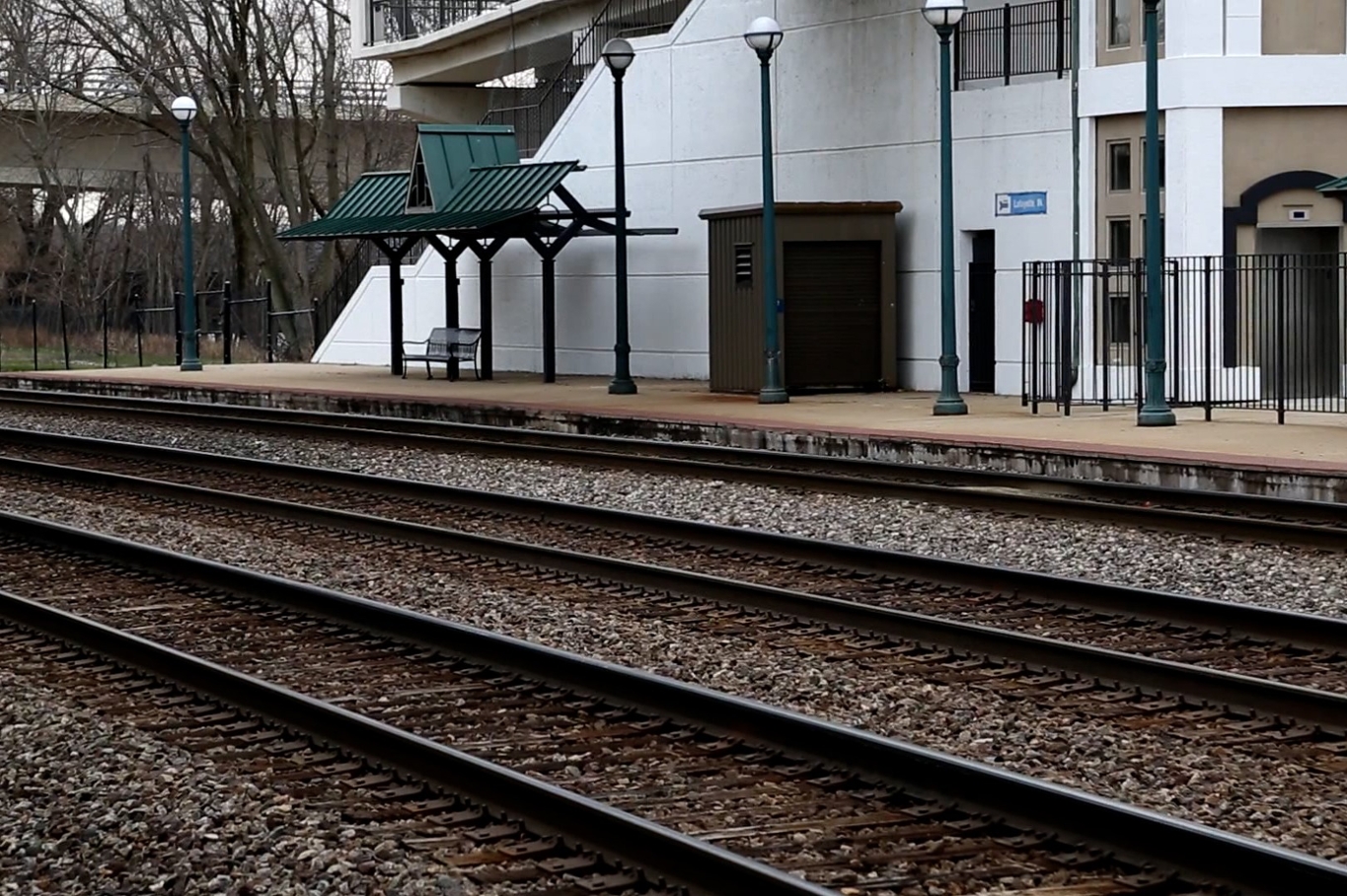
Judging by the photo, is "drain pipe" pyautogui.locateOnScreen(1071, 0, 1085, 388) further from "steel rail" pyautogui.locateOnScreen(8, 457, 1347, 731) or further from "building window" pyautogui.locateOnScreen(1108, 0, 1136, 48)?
"steel rail" pyautogui.locateOnScreen(8, 457, 1347, 731)

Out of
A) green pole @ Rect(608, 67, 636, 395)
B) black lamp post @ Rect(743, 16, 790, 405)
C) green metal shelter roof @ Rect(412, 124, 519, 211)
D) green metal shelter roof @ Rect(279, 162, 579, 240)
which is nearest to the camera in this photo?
black lamp post @ Rect(743, 16, 790, 405)

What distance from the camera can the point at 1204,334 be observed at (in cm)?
2375

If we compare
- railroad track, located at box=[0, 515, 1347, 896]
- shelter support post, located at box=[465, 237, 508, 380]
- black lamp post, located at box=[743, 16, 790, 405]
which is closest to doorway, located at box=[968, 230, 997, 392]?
black lamp post, located at box=[743, 16, 790, 405]

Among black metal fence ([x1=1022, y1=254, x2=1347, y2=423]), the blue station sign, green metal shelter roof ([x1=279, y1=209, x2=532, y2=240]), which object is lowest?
black metal fence ([x1=1022, y1=254, x2=1347, y2=423])

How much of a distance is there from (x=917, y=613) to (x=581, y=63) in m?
28.1

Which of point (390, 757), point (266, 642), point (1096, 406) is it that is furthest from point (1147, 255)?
point (390, 757)

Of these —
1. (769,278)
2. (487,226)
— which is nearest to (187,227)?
(487,226)

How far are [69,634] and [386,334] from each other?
28462 millimetres

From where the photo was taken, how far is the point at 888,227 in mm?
27219

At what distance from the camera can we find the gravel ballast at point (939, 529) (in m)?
12.0

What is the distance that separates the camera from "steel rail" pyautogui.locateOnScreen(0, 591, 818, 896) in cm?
594

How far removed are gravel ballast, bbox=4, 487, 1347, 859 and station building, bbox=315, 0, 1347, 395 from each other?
38.4 feet

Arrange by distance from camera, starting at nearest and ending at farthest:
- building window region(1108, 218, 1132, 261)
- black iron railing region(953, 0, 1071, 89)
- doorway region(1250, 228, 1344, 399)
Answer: doorway region(1250, 228, 1344, 399) < building window region(1108, 218, 1132, 261) < black iron railing region(953, 0, 1071, 89)

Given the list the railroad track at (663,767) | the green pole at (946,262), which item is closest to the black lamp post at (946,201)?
the green pole at (946,262)
